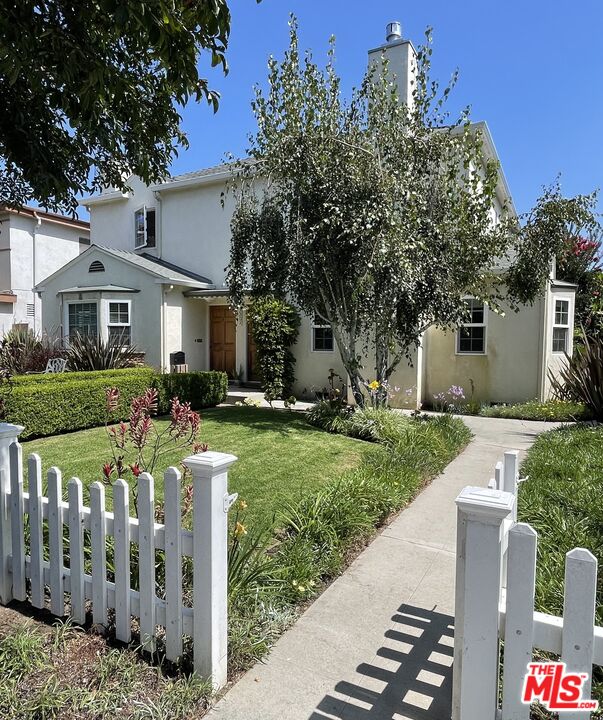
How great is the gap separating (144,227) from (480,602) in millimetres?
18268

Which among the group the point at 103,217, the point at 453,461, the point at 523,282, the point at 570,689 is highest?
the point at 103,217

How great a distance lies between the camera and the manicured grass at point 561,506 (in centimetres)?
300

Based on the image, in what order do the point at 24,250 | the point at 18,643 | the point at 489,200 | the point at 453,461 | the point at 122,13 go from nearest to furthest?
the point at 122,13 < the point at 18,643 < the point at 453,461 < the point at 489,200 < the point at 24,250

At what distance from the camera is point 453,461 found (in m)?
7.07

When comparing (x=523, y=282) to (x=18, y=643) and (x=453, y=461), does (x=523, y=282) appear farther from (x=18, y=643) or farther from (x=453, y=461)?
(x=18, y=643)

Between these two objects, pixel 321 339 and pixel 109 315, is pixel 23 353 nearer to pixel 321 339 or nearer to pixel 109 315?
pixel 109 315

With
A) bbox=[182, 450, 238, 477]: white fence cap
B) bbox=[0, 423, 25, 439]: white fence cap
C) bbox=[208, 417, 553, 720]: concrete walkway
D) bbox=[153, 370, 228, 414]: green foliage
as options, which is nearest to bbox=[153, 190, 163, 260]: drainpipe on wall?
bbox=[153, 370, 228, 414]: green foliage

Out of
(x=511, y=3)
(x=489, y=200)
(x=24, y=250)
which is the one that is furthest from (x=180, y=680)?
(x=24, y=250)

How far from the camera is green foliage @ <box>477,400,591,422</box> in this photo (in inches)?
416

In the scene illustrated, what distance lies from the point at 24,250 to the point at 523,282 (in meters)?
19.3

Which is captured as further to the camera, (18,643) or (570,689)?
(18,643)

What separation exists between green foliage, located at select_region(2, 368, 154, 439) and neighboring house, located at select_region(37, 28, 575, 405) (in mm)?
5259

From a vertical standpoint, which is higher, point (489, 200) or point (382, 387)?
point (489, 200)

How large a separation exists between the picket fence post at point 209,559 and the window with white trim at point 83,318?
13714mm
